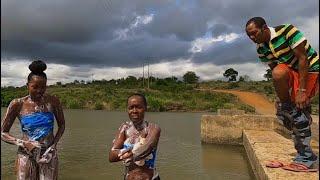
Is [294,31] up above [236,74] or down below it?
below

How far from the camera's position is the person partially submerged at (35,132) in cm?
354

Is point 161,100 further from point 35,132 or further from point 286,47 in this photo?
point 35,132

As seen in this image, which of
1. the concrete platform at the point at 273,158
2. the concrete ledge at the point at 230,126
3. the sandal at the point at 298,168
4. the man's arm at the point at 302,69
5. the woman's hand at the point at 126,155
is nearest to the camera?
the woman's hand at the point at 126,155

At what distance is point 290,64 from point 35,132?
2.52 metres

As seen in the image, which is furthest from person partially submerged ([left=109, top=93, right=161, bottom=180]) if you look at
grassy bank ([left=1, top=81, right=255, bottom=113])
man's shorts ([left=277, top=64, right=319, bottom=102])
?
grassy bank ([left=1, top=81, right=255, bottom=113])

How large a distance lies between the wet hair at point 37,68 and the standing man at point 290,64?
1.98 m

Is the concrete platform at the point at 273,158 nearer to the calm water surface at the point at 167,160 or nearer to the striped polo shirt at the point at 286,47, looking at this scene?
the calm water surface at the point at 167,160

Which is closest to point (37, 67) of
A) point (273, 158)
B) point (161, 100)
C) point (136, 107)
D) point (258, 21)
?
point (136, 107)

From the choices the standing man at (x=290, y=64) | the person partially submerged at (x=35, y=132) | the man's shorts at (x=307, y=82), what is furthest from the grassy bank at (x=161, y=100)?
the person partially submerged at (x=35, y=132)

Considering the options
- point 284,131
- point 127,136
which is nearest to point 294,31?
point 127,136

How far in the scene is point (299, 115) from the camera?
14.5 ft

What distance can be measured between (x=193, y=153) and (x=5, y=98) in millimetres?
35778

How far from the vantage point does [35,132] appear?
3592mm

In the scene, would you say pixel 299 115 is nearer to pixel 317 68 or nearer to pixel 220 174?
pixel 317 68
